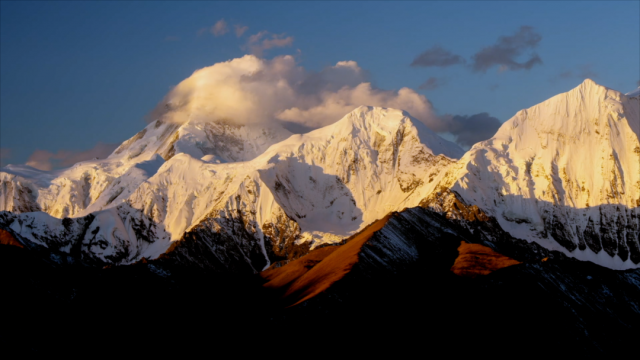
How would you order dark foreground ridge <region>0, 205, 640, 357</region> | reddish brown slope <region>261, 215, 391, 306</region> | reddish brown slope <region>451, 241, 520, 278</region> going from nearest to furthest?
1. dark foreground ridge <region>0, 205, 640, 357</region>
2. reddish brown slope <region>261, 215, 391, 306</region>
3. reddish brown slope <region>451, 241, 520, 278</region>

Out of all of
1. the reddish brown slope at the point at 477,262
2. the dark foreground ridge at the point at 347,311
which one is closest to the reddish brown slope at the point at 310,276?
the dark foreground ridge at the point at 347,311

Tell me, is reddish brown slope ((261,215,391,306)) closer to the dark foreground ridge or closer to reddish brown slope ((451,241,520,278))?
the dark foreground ridge

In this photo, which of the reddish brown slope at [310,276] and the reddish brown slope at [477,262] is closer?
the reddish brown slope at [310,276]

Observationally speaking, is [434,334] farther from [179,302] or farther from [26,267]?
[26,267]

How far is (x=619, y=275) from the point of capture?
167 m

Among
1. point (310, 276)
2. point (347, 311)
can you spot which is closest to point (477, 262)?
point (310, 276)

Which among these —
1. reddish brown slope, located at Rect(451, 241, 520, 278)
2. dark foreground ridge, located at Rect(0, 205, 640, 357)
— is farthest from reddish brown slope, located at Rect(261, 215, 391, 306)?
reddish brown slope, located at Rect(451, 241, 520, 278)

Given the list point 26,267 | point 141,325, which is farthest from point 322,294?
point 26,267

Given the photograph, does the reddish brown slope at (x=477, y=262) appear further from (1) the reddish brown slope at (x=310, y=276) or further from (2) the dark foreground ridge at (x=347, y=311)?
(1) the reddish brown slope at (x=310, y=276)

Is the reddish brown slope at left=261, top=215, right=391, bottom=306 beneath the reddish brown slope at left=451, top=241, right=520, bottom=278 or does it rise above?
above

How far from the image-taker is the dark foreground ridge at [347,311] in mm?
111875

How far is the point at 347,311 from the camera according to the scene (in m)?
123

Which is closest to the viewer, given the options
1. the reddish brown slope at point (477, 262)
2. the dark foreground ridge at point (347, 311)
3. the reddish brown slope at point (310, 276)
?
the dark foreground ridge at point (347, 311)

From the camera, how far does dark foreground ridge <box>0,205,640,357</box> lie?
111875 millimetres
